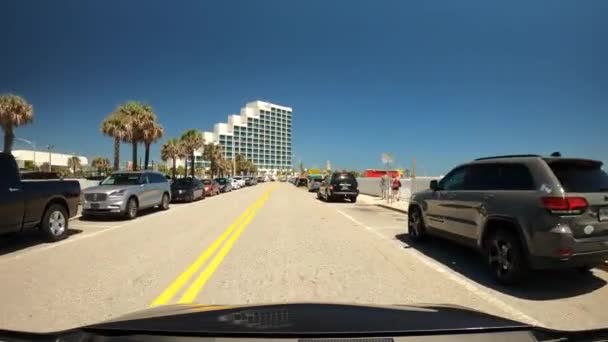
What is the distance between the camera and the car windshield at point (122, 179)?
1592cm

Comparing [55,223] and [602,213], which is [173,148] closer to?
[55,223]

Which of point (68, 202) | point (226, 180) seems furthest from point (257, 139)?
point (68, 202)

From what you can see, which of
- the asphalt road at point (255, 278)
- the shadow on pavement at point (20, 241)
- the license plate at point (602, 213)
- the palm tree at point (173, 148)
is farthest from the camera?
the palm tree at point (173, 148)

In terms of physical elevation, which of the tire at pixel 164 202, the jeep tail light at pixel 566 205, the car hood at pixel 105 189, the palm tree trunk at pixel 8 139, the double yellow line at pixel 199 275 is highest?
the palm tree trunk at pixel 8 139

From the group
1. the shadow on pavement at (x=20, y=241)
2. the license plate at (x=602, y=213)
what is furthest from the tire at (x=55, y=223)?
the license plate at (x=602, y=213)

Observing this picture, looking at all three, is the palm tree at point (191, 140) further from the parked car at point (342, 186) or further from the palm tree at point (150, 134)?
the parked car at point (342, 186)

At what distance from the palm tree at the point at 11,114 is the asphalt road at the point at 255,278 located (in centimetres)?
2618

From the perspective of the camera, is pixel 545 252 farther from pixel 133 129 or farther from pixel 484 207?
pixel 133 129

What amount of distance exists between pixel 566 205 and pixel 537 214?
361 mm

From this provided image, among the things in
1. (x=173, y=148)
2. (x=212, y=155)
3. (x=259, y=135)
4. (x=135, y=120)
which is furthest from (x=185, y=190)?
(x=259, y=135)

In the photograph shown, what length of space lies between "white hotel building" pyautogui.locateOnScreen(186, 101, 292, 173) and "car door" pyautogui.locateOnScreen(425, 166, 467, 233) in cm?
15002

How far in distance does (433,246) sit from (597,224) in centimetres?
409

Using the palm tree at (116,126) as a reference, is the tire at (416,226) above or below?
below

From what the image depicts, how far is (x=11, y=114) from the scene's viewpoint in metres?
30.3
